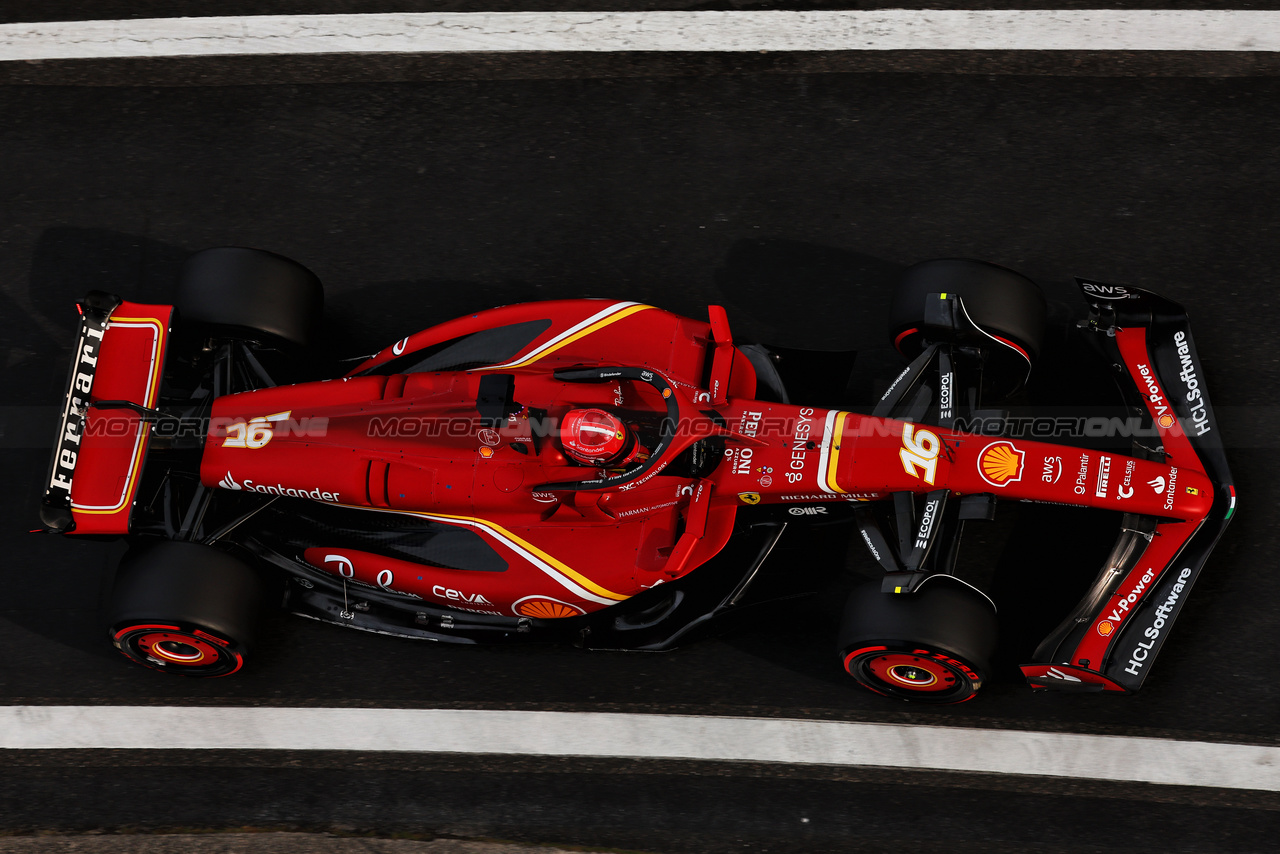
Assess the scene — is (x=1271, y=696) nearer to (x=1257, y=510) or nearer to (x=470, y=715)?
(x=1257, y=510)

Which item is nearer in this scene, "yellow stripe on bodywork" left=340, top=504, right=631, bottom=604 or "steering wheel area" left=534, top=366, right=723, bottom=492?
"steering wheel area" left=534, top=366, right=723, bottom=492

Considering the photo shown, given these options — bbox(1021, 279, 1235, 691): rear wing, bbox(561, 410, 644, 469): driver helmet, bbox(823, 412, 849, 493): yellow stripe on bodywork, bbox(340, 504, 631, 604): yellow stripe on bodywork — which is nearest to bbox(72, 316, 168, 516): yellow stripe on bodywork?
bbox(340, 504, 631, 604): yellow stripe on bodywork

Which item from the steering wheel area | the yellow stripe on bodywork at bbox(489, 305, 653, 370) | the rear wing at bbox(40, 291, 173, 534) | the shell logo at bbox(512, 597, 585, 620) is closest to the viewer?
the steering wheel area

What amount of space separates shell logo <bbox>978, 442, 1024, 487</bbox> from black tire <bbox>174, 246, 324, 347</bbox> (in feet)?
12.4

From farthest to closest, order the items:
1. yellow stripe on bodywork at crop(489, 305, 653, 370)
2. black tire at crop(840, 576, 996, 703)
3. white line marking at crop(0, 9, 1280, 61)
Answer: white line marking at crop(0, 9, 1280, 61)
yellow stripe on bodywork at crop(489, 305, 653, 370)
black tire at crop(840, 576, 996, 703)

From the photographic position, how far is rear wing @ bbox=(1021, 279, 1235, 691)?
5.31m

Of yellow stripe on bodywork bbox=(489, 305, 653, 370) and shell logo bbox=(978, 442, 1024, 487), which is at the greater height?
yellow stripe on bodywork bbox=(489, 305, 653, 370)

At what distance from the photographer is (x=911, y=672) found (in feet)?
18.1

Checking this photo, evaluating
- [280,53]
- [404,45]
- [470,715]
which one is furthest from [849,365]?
[280,53]

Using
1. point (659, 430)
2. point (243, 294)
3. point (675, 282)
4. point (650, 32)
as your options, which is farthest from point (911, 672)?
point (650, 32)

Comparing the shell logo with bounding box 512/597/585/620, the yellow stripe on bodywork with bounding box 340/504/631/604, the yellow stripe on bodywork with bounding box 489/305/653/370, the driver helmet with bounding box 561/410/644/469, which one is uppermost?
the yellow stripe on bodywork with bounding box 489/305/653/370

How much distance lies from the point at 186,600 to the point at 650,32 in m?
4.63

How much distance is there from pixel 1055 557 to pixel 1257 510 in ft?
4.03

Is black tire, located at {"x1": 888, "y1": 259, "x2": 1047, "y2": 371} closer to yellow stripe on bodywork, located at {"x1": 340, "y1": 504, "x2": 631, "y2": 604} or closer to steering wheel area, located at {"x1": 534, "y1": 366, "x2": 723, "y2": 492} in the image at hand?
steering wheel area, located at {"x1": 534, "y1": 366, "x2": 723, "y2": 492}
